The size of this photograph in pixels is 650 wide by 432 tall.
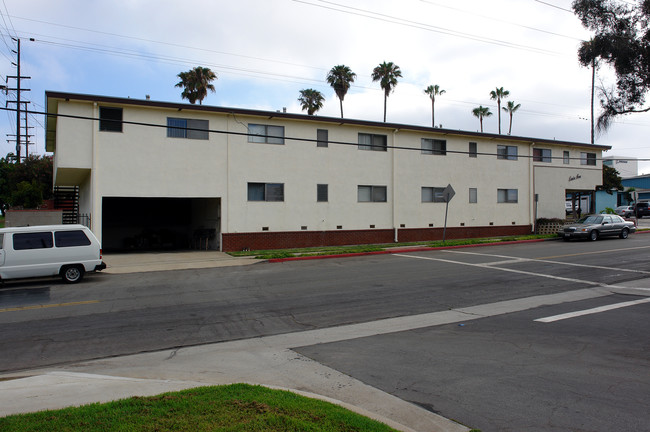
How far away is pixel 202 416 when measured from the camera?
4.16 metres

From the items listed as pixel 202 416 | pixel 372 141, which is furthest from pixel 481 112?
pixel 202 416

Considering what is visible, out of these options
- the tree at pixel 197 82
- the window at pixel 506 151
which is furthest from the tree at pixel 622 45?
the tree at pixel 197 82

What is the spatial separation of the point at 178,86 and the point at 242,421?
142ft

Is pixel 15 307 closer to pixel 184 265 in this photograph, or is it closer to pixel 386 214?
pixel 184 265

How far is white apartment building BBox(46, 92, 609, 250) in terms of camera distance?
20.7 m

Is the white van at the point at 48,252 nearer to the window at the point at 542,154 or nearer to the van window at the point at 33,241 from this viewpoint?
the van window at the point at 33,241

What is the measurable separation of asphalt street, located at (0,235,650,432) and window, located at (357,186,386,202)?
32.3ft

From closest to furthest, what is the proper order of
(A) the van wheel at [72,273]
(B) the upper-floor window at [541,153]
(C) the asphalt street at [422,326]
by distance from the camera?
1. (C) the asphalt street at [422,326]
2. (A) the van wheel at [72,273]
3. (B) the upper-floor window at [541,153]

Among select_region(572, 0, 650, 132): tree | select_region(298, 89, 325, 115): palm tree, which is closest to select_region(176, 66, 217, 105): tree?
select_region(298, 89, 325, 115): palm tree

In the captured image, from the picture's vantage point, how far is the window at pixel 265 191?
928 inches

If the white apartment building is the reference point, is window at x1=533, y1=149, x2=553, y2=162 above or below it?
above

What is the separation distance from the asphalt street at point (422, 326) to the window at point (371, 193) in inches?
387

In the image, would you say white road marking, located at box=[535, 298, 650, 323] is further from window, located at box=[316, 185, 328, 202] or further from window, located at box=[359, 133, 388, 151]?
window, located at box=[359, 133, 388, 151]

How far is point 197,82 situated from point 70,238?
1204 inches
